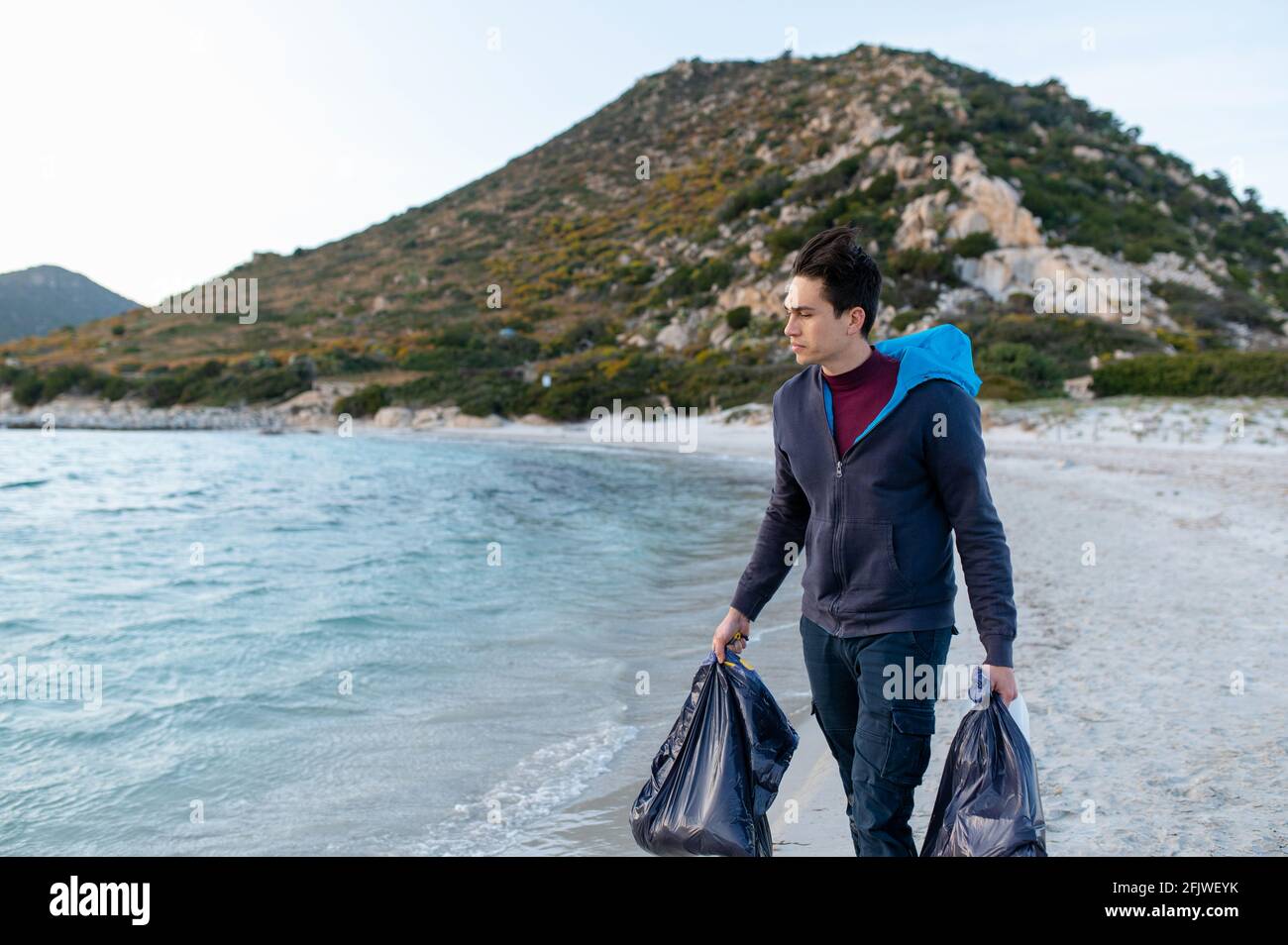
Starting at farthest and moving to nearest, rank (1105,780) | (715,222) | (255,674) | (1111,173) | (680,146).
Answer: (680,146), (715,222), (1111,173), (255,674), (1105,780)

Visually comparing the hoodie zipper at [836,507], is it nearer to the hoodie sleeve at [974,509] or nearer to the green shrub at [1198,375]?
the hoodie sleeve at [974,509]

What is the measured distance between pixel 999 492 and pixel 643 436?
19064mm

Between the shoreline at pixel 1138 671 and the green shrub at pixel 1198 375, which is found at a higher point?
the green shrub at pixel 1198 375

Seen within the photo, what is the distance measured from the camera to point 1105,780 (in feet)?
10.9

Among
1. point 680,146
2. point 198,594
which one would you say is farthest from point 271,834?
point 680,146

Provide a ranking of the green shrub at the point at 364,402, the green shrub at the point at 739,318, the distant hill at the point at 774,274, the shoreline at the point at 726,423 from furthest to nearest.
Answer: the green shrub at the point at 364,402 < the green shrub at the point at 739,318 < the distant hill at the point at 774,274 < the shoreline at the point at 726,423

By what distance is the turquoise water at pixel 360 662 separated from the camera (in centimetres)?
411

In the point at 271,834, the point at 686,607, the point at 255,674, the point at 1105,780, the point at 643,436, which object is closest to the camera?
the point at 1105,780

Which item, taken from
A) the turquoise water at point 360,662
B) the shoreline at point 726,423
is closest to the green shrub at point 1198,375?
the shoreline at point 726,423

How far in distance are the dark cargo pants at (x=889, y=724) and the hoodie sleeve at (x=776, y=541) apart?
1.10 feet


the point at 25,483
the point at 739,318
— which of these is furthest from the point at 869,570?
the point at 739,318

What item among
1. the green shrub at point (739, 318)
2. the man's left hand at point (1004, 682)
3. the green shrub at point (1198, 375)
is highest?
the green shrub at point (739, 318)
